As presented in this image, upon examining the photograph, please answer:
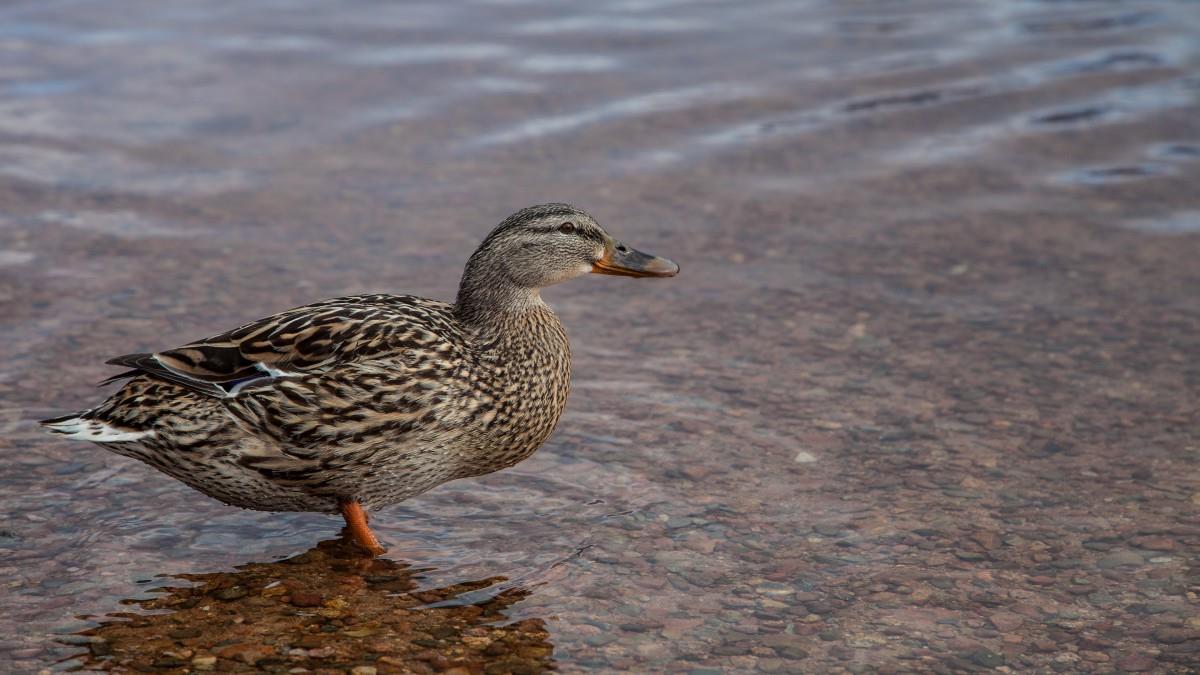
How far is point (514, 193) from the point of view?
34.3 feet

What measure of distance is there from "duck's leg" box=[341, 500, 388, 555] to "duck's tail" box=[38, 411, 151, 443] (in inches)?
34.4

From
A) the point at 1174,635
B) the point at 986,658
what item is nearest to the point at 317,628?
the point at 986,658

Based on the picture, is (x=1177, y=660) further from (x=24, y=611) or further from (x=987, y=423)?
(x=24, y=611)

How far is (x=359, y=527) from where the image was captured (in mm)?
6094

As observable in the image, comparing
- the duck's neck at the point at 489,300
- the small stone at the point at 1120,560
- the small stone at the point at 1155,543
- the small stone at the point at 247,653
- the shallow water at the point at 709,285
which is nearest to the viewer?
the small stone at the point at 247,653

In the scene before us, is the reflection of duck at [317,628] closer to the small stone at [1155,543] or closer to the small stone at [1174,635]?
the small stone at [1174,635]

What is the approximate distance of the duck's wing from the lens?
5.74m

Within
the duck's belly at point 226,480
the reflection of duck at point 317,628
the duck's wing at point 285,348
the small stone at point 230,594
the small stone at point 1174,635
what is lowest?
the small stone at point 1174,635

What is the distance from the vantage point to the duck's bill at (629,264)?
6605mm

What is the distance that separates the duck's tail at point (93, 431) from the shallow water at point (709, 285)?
22.5 inches

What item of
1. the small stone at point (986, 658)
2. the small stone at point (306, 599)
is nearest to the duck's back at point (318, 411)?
the small stone at point (306, 599)

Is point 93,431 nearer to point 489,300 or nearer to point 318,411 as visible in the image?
point 318,411

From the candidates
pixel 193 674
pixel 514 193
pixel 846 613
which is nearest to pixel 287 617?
pixel 193 674

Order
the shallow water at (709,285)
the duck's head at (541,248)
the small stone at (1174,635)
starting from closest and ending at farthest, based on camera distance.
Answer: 1. the small stone at (1174,635)
2. the shallow water at (709,285)
3. the duck's head at (541,248)
